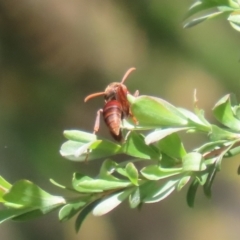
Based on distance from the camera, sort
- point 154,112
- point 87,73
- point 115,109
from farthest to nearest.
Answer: point 87,73, point 115,109, point 154,112

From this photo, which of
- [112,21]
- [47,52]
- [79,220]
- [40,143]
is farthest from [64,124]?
[79,220]

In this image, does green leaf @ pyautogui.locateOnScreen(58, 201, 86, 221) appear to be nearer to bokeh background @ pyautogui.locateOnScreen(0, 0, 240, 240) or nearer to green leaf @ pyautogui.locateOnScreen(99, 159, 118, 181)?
green leaf @ pyautogui.locateOnScreen(99, 159, 118, 181)

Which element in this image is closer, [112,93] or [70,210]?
[70,210]

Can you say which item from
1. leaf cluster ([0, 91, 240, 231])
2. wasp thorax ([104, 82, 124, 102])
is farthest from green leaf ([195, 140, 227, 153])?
wasp thorax ([104, 82, 124, 102])

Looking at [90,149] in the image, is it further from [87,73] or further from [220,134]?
[87,73]

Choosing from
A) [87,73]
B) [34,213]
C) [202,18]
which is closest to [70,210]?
[34,213]

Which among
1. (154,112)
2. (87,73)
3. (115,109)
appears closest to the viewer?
(154,112)
